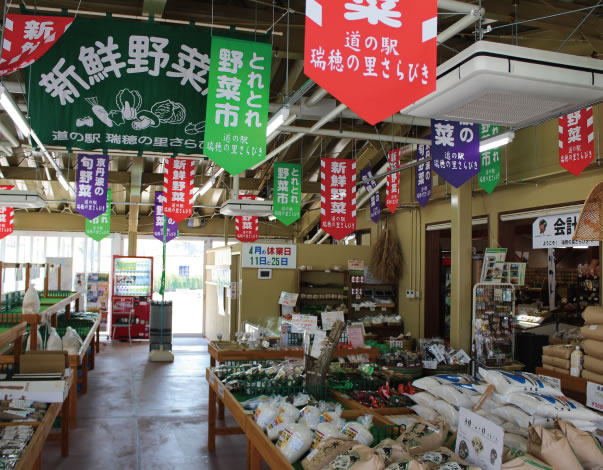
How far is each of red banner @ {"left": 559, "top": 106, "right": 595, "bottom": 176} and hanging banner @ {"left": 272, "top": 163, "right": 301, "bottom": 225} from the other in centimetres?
493

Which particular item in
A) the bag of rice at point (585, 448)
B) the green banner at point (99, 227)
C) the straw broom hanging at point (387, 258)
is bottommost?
the bag of rice at point (585, 448)

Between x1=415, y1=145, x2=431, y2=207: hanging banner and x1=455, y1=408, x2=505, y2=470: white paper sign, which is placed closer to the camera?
x1=455, y1=408, x2=505, y2=470: white paper sign

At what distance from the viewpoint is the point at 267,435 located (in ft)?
11.6

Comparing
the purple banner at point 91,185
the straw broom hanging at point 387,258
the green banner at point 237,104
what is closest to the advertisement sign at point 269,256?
the straw broom hanging at point 387,258

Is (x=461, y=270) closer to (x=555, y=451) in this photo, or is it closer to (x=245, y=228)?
(x=245, y=228)

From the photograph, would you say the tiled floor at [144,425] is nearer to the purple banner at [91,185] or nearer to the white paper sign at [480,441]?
the purple banner at [91,185]

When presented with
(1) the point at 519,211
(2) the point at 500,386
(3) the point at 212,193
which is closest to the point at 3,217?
(3) the point at 212,193

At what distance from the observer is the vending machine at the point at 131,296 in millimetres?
15414

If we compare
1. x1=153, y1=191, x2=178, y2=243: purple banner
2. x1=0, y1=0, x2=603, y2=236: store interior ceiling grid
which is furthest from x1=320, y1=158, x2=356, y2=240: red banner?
x1=153, y1=191, x2=178, y2=243: purple banner

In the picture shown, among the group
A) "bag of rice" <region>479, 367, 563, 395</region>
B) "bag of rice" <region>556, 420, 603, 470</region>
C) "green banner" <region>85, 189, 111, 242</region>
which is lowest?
"bag of rice" <region>556, 420, 603, 470</region>

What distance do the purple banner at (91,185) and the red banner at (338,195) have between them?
398cm

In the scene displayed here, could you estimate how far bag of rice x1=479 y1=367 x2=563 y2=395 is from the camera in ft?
10.8

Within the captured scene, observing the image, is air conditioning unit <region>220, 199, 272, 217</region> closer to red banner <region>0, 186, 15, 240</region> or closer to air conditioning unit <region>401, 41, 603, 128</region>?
red banner <region>0, 186, 15, 240</region>

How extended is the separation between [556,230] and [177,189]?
634 cm
